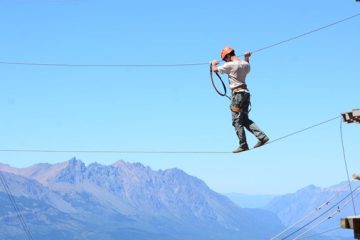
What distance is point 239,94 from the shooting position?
14625 millimetres

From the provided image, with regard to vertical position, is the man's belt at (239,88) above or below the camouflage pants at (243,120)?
above

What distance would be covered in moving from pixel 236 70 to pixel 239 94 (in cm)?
58

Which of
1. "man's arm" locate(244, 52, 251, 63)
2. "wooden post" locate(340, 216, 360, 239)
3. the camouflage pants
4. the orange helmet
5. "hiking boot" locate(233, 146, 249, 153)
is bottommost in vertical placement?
"wooden post" locate(340, 216, 360, 239)

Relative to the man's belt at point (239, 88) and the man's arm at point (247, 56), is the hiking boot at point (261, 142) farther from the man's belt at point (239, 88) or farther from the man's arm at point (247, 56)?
the man's arm at point (247, 56)

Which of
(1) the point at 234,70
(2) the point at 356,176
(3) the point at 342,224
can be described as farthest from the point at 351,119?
(3) the point at 342,224

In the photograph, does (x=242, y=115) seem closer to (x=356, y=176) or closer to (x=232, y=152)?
(x=232, y=152)

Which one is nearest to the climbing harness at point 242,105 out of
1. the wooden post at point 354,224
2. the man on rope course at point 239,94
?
the man on rope course at point 239,94

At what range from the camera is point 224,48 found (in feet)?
47.8

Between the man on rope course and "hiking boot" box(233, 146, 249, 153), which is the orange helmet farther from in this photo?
"hiking boot" box(233, 146, 249, 153)

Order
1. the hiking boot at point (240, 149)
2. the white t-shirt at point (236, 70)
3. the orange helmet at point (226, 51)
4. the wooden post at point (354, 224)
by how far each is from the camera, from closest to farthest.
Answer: the wooden post at point (354, 224) < the white t-shirt at point (236, 70) < the orange helmet at point (226, 51) < the hiking boot at point (240, 149)

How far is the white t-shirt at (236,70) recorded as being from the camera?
47.1 ft

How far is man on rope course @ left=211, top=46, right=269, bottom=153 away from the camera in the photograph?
14414 millimetres

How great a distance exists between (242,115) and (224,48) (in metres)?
1.64

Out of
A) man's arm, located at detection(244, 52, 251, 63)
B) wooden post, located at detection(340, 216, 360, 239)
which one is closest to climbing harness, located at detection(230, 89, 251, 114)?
man's arm, located at detection(244, 52, 251, 63)
